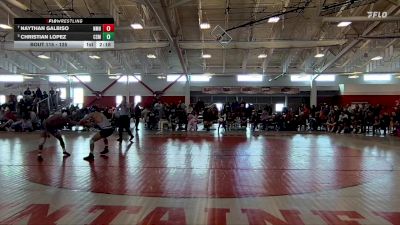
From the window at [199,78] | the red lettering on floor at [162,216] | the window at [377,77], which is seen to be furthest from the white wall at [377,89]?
the red lettering on floor at [162,216]

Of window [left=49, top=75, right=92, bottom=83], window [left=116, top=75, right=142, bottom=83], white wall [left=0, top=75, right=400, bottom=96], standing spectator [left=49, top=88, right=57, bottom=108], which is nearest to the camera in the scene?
standing spectator [left=49, top=88, right=57, bottom=108]

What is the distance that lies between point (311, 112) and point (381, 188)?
699 inches

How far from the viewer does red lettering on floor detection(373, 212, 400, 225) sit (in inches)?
187

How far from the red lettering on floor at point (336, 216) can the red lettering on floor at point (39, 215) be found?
320cm

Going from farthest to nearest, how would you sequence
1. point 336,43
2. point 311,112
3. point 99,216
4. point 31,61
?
point 31,61 → point 311,112 → point 336,43 → point 99,216

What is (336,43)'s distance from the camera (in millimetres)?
22125

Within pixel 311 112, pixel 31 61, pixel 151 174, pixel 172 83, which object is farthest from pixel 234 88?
pixel 151 174

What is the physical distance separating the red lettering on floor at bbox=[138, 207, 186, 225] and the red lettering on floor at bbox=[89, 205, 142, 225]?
276mm

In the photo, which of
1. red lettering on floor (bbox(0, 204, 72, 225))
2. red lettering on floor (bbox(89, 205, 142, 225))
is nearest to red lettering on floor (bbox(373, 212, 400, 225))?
red lettering on floor (bbox(89, 205, 142, 225))

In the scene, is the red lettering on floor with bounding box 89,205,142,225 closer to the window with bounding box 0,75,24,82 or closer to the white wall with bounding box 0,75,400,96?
the white wall with bounding box 0,75,400,96

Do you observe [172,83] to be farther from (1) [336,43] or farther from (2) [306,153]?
(2) [306,153]

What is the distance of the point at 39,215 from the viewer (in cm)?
488
